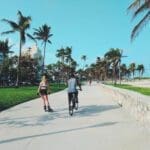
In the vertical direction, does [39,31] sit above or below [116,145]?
above

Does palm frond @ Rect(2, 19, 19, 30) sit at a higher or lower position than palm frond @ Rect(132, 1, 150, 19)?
higher

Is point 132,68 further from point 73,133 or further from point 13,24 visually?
point 73,133

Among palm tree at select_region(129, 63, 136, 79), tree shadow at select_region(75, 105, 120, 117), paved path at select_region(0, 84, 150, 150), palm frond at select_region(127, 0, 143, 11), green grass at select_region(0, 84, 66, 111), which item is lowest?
paved path at select_region(0, 84, 150, 150)

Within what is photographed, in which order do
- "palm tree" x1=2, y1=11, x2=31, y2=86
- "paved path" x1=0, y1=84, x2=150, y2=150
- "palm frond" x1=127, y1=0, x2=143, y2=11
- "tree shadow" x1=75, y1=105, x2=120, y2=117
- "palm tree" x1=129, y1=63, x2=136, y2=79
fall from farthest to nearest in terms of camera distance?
1. "palm tree" x1=129, y1=63, x2=136, y2=79
2. "palm tree" x1=2, y1=11, x2=31, y2=86
3. "palm frond" x1=127, y1=0, x2=143, y2=11
4. "tree shadow" x1=75, y1=105, x2=120, y2=117
5. "paved path" x1=0, y1=84, x2=150, y2=150

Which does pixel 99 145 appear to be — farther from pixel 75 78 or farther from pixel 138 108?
pixel 75 78

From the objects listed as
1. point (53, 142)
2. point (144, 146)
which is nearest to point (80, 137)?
point (53, 142)

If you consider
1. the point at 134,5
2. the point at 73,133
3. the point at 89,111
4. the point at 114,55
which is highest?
the point at 114,55

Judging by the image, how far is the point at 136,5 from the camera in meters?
23.2

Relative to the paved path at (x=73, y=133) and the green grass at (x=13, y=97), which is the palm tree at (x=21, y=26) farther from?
the paved path at (x=73, y=133)

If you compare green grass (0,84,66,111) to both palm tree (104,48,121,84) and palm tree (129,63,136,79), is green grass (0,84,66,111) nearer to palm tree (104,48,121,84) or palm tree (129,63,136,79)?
palm tree (104,48,121,84)

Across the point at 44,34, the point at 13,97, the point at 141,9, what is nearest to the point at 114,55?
the point at 44,34

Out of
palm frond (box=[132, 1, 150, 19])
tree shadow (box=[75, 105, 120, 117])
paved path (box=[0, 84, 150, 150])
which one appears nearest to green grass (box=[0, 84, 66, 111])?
tree shadow (box=[75, 105, 120, 117])

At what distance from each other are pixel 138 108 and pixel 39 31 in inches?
3082

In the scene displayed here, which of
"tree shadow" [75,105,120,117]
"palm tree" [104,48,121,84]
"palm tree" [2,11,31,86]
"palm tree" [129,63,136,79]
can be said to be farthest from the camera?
"palm tree" [129,63,136,79]
